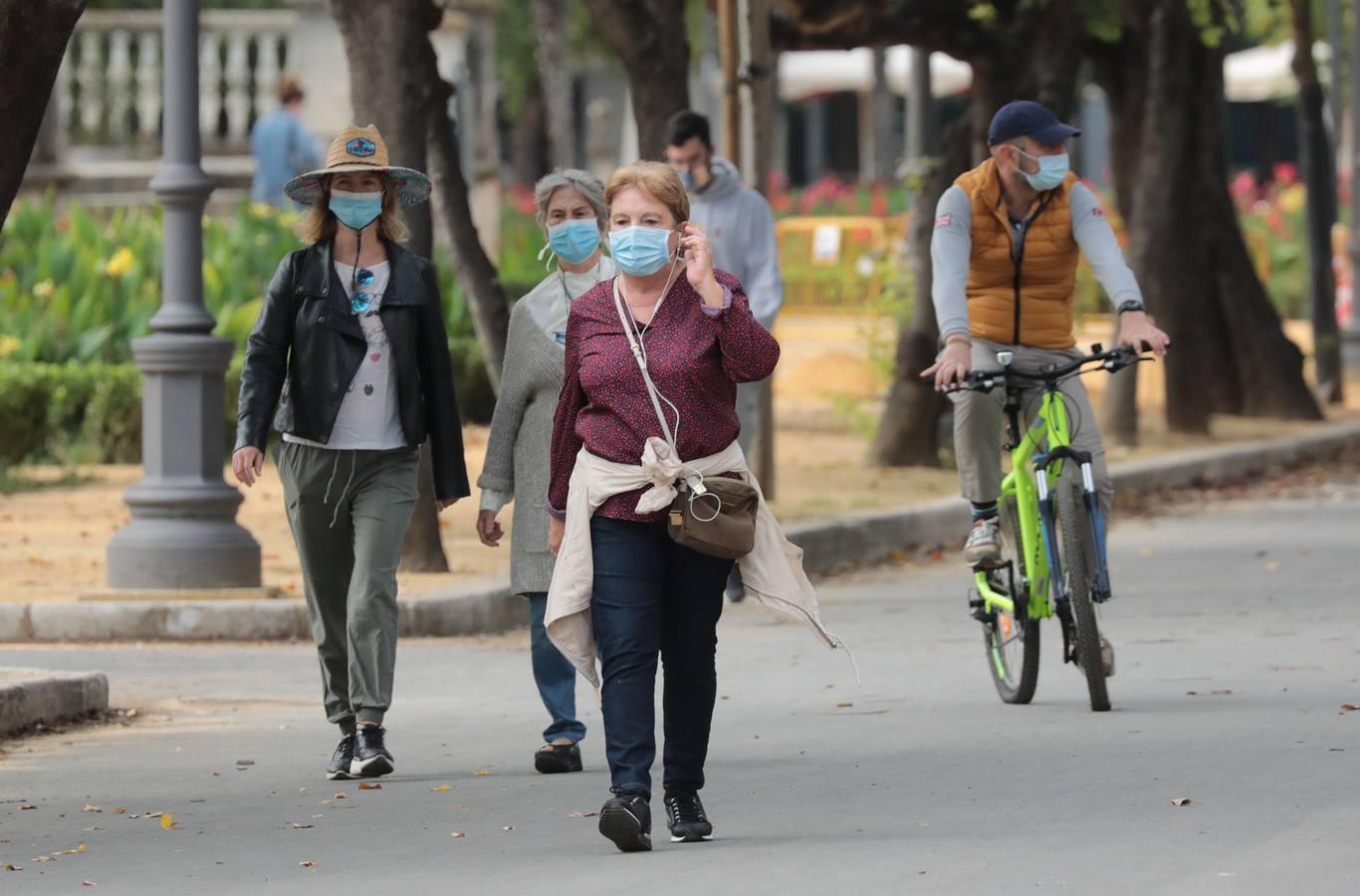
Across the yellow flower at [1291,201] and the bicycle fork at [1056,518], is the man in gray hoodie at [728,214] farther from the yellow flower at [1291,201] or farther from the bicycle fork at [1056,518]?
the yellow flower at [1291,201]

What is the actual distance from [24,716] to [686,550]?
9.97 ft

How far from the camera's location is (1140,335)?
8.87 metres

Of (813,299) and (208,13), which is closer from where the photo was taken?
(208,13)

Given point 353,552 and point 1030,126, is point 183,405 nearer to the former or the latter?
point 353,552

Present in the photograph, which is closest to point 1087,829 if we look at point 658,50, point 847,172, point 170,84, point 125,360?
point 170,84

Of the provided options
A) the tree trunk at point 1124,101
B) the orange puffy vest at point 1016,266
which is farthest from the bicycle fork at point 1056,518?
the tree trunk at point 1124,101

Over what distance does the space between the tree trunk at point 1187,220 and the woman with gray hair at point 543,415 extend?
11.9 meters

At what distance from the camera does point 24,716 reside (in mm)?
9086

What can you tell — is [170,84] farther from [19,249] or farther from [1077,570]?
[19,249]

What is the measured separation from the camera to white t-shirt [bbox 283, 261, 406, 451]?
27.3 ft

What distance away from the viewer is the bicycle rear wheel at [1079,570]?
8805 mm

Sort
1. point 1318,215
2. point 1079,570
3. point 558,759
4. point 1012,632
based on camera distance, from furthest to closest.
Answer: point 1318,215 < point 1012,632 < point 1079,570 < point 558,759

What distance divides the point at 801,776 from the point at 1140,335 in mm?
1856

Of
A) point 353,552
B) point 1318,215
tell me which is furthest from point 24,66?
point 1318,215
